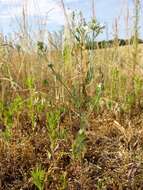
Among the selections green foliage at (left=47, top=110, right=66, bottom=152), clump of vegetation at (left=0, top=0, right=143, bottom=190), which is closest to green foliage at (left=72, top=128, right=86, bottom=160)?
clump of vegetation at (left=0, top=0, right=143, bottom=190)

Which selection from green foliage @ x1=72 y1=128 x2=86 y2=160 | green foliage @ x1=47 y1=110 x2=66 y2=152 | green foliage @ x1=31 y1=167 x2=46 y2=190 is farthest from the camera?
green foliage @ x1=47 y1=110 x2=66 y2=152

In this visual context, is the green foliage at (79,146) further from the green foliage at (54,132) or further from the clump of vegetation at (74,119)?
the green foliage at (54,132)

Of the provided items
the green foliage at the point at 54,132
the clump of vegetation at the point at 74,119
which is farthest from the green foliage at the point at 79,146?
the green foliage at the point at 54,132

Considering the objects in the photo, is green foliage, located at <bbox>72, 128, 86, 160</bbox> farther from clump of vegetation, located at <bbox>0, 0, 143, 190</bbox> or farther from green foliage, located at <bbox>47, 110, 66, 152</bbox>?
green foliage, located at <bbox>47, 110, 66, 152</bbox>

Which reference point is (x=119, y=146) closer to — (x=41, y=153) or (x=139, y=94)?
(x=41, y=153)

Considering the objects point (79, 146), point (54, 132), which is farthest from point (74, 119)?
point (79, 146)

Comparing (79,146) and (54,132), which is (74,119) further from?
(79,146)

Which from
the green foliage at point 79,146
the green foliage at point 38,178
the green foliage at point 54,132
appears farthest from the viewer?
the green foliage at point 54,132

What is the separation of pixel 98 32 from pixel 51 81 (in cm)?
89

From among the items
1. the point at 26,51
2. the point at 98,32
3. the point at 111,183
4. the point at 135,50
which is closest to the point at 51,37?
the point at 26,51

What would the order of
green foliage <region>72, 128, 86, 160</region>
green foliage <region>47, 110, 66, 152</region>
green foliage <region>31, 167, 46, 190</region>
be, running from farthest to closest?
1. green foliage <region>47, 110, 66, 152</region>
2. green foliage <region>72, 128, 86, 160</region>
3. green foliage <region>31, 167, 46, 190</region>

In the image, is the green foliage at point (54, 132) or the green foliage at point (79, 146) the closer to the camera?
the green foliage at point (79, 146)

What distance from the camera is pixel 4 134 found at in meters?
2.38

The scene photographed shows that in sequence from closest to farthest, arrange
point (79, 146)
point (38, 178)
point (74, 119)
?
point (38, 178) < point (79, 146) < point (74, 119)
